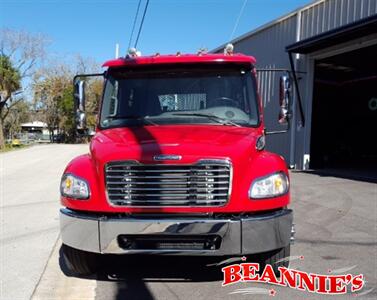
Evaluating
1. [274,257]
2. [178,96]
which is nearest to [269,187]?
[274,257]

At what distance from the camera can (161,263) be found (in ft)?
18.1

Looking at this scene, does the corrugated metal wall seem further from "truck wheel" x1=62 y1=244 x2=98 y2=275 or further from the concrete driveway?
"truck wheel" x1=62 y1=244 x2=98 y2=275

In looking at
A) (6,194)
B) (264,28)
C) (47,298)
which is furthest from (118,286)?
(264,28)

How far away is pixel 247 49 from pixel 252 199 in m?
17.9

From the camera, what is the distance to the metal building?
47.6 feet

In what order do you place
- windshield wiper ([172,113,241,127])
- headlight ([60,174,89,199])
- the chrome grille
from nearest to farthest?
the chrome grille
headlight ([60,174,89,199])
windshield wiper ([172,113,241,127])

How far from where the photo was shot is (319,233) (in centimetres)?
737

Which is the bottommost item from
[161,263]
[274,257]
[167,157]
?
[161,263]

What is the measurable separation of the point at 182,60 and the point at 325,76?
20467 millimetres

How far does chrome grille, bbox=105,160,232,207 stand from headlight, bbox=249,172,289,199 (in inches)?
10.2

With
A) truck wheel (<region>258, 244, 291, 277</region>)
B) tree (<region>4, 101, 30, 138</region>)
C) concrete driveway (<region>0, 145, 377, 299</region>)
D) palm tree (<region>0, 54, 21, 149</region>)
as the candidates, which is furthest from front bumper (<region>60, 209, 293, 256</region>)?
tree (<region>4, 101, 30, 138</region>)

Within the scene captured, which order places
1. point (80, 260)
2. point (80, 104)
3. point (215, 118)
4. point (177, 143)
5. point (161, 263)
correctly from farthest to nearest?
point (80, 104) → point (161, 263) → point (215, 118) → point (80, 260) → point (177, 143)

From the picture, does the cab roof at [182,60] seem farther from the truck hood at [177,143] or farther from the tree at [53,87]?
the tree at [53,87]

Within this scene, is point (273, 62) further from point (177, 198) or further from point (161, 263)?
point (177, 198)
